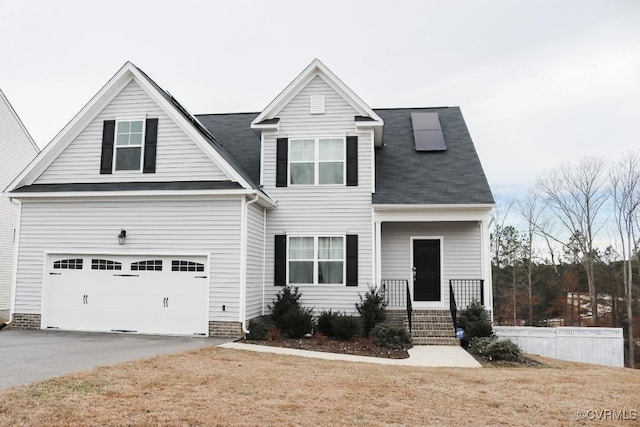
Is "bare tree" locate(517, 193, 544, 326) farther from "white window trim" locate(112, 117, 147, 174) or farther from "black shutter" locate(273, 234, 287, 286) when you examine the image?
"white window trim" locate(112, 117, 147, 174)

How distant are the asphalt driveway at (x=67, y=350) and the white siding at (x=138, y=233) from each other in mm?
1338

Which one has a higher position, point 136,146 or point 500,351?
point 136,146

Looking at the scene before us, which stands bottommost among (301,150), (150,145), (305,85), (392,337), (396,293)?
(392,337)

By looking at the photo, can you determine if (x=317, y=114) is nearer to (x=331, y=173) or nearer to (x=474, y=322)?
(x=331, y=173)

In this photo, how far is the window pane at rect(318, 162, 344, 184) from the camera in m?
16.2

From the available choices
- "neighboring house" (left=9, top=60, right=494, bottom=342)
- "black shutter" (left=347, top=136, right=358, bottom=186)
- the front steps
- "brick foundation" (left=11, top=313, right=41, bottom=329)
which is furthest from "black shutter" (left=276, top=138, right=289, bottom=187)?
"brick foundation" (left=11, top=313, right=41, bottom=329)

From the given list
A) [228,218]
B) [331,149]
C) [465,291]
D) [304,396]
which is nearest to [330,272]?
[228,218]

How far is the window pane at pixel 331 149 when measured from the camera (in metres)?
16.3

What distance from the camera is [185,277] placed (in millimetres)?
14508

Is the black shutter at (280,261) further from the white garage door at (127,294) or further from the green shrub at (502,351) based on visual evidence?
the green shrub at (502,351)

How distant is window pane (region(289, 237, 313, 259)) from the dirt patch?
8.66 feet

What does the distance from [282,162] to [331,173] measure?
5.01 feet

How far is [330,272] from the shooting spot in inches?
626

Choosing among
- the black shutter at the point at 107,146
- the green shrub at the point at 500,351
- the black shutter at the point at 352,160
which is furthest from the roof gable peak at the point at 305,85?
the green shrub at the point at 500,351
